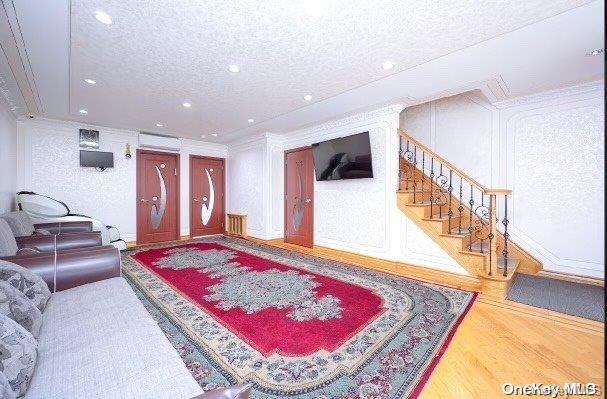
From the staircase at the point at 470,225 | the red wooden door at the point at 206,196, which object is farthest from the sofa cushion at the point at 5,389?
the red wooden door at the point at 206,196

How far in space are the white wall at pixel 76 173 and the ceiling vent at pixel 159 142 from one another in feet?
0.68

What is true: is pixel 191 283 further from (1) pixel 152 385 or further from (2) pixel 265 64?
(2) pixel 265 64

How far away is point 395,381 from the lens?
1506 mm

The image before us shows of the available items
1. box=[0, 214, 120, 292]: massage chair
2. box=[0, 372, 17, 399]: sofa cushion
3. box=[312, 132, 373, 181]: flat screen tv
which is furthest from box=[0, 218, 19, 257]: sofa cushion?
box=[312, 132, 373, 181]: flat screen tv

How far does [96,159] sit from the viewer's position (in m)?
5.08

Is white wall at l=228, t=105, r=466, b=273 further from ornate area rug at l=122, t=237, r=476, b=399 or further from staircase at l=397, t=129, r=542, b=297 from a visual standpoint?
ornate area rug at l=122, t=237, r=476, b=399

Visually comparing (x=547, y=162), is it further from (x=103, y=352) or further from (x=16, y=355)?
(x=16, y=355)

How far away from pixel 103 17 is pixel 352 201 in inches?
143

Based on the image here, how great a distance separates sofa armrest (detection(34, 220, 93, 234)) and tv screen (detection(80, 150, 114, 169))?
161 centimetres

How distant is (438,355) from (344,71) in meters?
2.65

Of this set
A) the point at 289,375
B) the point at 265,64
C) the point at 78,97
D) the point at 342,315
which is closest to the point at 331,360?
the point at 289,375

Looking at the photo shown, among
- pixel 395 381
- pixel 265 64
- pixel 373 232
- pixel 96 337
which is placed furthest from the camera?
pixel 373 232

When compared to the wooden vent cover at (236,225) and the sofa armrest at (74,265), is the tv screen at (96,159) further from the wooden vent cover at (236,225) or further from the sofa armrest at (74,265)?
the sofa armrest at (74,265)

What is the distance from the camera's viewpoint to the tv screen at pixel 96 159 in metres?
4.98
